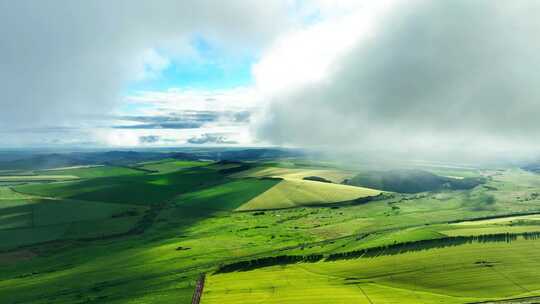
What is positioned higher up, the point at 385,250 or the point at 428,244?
the point at 428,244

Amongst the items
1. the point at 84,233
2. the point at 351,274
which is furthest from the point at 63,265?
the point at 351,274

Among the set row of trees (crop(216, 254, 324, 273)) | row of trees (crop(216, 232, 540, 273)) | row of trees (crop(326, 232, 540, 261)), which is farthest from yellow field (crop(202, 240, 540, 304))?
row of trees (crop(326, 232, 540, 261))

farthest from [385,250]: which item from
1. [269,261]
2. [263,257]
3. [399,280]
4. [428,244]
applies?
[263,257]

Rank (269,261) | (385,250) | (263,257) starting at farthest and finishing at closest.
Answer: (385,250) → (263,257) → (269,261)

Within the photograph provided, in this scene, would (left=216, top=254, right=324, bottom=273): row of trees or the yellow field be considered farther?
(left=216, top=254, right=324, bottom=273): row of trees

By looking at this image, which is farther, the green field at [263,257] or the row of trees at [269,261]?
the row of trees at [269,261]

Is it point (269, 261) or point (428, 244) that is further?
point (428, 244)

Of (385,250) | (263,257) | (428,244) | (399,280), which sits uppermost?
(428,244)

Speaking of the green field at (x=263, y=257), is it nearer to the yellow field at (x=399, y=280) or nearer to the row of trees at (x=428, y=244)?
the yellow field at (x=399, y=280)

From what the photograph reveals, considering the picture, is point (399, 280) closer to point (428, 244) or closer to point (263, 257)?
point (428, 244)

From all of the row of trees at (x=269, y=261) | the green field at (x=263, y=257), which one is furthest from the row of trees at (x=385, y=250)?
the green field at (x=263, y=257)

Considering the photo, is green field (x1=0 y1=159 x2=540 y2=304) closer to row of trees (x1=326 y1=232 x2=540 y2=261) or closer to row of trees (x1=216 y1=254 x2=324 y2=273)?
row of trees (x1=326 y1=232 x2=540 y2=261)

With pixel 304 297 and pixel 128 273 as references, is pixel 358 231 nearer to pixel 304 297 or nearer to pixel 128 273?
pixel 304 297
